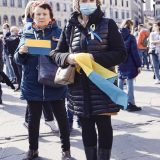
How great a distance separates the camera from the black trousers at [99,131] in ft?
12.9

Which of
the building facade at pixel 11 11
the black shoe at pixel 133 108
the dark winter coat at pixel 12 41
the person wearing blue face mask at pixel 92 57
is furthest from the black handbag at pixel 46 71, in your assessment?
the building facade at pixel 11 11

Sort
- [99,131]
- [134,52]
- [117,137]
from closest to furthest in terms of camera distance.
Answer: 1. [99,131]
2. [117,137]
3. [134,52]

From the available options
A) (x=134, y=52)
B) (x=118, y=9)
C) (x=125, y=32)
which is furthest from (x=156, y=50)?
(x=118, y=9)

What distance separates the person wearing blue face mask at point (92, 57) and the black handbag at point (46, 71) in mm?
737

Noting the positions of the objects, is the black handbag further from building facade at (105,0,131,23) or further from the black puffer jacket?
building facade at (105,0,131,23)

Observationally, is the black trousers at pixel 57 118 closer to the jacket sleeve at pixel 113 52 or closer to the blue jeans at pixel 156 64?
the jacket sleeve at pixel 113 52

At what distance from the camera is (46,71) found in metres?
4.77

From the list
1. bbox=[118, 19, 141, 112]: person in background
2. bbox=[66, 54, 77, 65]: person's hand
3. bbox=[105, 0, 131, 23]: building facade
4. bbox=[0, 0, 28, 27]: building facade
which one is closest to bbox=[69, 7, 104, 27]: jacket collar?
bbox=[66, 54, 77, 65]: person's hand

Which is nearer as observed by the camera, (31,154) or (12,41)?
(31,154)

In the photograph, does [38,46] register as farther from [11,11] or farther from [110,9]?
[110,9]

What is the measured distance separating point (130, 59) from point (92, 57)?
393cm

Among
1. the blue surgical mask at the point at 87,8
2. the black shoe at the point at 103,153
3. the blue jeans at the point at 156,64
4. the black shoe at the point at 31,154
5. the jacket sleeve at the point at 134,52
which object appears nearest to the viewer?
the blue surgical mask at the point at 87,8

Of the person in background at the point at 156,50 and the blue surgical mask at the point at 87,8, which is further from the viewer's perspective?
the person in background at the point at 156,50

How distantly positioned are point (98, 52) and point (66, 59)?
283mm
